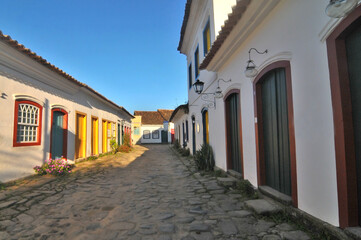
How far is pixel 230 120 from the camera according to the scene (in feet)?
18.2

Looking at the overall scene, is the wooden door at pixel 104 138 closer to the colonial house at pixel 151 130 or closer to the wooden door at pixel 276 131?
the wooden door at pixel 276 131

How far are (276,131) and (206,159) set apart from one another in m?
3.58

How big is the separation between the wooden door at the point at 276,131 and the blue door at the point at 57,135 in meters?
6.73

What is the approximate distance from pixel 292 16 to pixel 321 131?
1.65 m

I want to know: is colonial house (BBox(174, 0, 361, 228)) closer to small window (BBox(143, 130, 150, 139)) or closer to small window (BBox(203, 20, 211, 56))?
small window (BBox(203, 20, 211, 56))

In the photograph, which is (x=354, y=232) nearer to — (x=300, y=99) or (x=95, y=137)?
(x=300, y=99)

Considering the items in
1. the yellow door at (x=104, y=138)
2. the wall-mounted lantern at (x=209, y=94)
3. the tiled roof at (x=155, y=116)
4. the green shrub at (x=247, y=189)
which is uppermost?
the tiled roof at (x=155, y=116)

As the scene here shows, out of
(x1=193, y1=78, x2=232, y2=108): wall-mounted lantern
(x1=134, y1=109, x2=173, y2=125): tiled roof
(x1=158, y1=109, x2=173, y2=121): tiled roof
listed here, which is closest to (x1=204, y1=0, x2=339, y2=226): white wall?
(x1=193, y1=78, x2=232, y2=108): wall-mounted lantern

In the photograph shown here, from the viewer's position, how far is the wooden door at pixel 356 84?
2.03 metres

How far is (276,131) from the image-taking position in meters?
3.49

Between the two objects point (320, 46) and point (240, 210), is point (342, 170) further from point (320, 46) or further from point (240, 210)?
point (240, 210)

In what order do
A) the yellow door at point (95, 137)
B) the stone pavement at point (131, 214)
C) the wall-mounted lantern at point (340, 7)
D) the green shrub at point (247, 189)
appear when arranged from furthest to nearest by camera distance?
the yellow door at point (95, 137)
the green shrub at point (247, 189)
the stone pavement at point (131, 214)
the wall-mounted lantern at point (340, 7)

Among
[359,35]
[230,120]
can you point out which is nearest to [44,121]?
[230,120]

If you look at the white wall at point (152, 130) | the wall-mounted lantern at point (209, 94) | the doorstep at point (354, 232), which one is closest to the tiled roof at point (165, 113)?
the white wall at point (152, 130)
